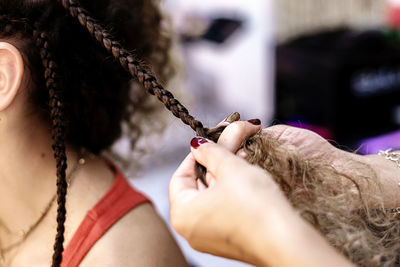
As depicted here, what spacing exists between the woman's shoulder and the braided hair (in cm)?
9

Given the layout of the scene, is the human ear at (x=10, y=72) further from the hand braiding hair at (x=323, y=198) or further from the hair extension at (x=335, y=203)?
the hair extension at (x=335, y=203)

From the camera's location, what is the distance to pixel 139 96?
50.9 inches

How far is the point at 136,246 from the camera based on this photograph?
0.89 m

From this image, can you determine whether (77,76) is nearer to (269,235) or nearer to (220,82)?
(269,235)

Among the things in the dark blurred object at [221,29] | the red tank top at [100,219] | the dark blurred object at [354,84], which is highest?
the red tank top at [100,219]

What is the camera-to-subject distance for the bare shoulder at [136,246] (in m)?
0.87

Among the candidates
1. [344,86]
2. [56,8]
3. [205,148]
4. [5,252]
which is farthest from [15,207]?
[344,86]

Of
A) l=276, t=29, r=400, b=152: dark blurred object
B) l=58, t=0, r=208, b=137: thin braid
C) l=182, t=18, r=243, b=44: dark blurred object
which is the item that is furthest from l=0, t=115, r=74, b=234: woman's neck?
l=182, t=18, r=243, b=44: dark blurred object

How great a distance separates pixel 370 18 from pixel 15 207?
2154 millimetres

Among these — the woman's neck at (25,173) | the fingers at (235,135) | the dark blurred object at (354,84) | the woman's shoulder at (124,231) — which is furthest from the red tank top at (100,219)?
the dark blurred object at (354,84)

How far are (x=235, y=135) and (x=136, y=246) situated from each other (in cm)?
37

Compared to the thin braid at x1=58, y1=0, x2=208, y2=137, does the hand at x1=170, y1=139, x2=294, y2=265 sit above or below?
below

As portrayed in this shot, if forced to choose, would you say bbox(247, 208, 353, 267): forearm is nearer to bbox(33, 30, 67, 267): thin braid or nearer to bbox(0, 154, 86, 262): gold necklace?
bbox(33, 30, 67, 267): thin braid

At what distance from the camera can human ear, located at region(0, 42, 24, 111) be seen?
80 cm
